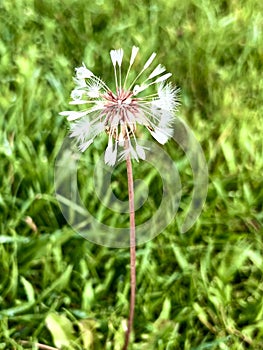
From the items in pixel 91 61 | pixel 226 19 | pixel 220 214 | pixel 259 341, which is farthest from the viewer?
pixel 226 19

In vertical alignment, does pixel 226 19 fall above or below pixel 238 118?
above

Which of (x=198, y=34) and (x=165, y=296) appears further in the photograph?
(x=198, y=34)

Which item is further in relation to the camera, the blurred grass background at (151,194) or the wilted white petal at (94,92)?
the blurred grass background at (151,194)

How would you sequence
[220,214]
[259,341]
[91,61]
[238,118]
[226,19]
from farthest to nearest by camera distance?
[226,19], [91,61], [238,118], [220,214], [259,341]

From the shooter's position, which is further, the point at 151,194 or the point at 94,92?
the point at 151,194

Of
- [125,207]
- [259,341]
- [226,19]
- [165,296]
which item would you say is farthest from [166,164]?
[226,19]

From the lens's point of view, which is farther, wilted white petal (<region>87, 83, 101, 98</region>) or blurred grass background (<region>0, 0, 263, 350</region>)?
blurred grass background (<region>0, 0, 263, 350</region>)

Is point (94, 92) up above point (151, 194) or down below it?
above

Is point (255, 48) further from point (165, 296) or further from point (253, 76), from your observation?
point (165, 296)
